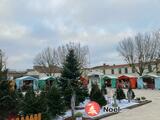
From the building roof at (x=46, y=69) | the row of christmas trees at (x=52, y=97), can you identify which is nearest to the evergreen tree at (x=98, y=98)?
the row of christmas trees at (x=52, y=97)

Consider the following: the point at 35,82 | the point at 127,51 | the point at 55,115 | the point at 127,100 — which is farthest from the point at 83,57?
the point at 55,115

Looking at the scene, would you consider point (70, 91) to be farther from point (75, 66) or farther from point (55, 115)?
point (55, 115)

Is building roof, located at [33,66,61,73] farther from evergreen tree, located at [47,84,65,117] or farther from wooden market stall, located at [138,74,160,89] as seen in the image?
evergreen tree, located at [47,84,65,117]

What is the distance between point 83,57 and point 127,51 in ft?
35.9

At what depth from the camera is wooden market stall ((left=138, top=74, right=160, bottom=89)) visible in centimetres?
5773

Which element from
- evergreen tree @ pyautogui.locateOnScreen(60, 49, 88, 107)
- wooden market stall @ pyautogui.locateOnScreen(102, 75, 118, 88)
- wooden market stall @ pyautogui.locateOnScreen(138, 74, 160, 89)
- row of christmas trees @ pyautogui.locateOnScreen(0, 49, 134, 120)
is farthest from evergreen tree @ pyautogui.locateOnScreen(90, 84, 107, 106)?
wooden market stall @ pyautogui.locateOnScreen(102, 75, 118, 88)

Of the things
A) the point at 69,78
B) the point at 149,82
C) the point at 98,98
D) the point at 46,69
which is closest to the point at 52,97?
the point at 69,78

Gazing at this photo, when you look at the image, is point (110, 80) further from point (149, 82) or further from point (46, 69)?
point (46, 69)

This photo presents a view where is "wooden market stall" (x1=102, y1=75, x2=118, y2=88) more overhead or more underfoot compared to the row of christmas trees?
more overhead

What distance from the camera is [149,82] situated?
6072 centimetres

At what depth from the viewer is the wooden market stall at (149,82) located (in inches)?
2273

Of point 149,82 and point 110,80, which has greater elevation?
point 110,80

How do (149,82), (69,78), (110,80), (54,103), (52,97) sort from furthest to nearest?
1. (110,80)
2. (149,82)
3. (69,78)
4. (52,97)
5. (54,103)

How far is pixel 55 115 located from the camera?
19.6m
